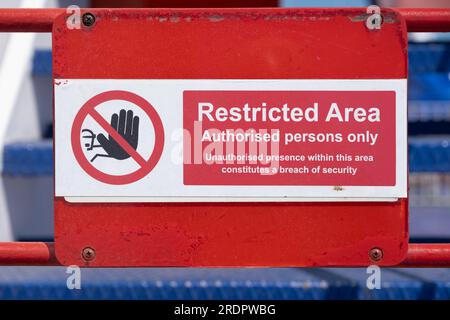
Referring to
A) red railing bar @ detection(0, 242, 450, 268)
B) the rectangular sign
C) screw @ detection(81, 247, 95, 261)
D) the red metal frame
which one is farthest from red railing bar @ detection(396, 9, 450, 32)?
screw @ detection(81, 247, 95, 261)

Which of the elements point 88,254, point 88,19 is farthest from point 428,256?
point 88,19

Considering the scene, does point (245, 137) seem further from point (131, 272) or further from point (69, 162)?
point (131, 272)

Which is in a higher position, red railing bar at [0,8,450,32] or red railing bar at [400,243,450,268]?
red railing bar at [0,8,450,32]

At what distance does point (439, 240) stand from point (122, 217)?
3.58 ft

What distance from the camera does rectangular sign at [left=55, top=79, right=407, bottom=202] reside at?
1.13 metres

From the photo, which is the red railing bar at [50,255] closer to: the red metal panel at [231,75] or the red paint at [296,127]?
the red metal panel at [231,75]

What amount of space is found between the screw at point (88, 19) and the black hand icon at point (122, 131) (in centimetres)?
15

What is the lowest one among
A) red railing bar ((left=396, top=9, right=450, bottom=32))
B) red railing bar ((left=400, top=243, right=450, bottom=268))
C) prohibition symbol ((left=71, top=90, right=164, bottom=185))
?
red railing bar ((left=400, top=243, right=450, bottom=268))

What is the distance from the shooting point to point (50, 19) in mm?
1172

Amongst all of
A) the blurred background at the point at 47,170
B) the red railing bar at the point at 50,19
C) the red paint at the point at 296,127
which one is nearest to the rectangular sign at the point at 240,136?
the red paint at the point at 296,127

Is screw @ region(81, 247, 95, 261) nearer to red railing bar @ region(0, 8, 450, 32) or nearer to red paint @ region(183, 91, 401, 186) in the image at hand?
red paint @ region(183, 91, 401, 186)

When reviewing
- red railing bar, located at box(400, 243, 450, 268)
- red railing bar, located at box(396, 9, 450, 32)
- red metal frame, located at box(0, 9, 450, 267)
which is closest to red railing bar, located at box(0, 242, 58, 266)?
red metal frame, located at box(0, 9, 450, 267)

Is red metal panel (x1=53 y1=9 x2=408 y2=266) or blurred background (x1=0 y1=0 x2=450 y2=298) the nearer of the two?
red metal panel (x1=53 y1=9 x2=408 y2=266)

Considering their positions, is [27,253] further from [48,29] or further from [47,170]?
[47,170]
